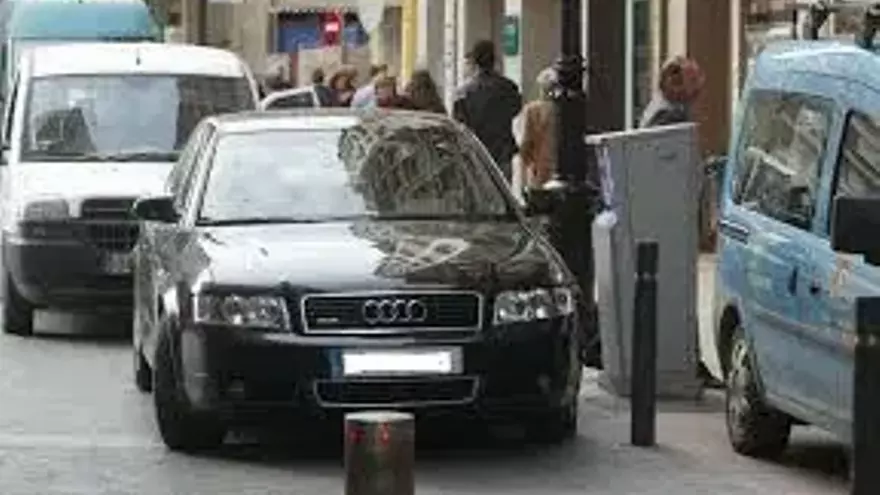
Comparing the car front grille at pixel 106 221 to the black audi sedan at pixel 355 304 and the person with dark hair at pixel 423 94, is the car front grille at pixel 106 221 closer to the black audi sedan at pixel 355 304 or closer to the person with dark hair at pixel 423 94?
the person with dark hair at pixel 423 94

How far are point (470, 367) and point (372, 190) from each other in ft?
5.30

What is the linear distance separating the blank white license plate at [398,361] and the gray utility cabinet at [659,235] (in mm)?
2424

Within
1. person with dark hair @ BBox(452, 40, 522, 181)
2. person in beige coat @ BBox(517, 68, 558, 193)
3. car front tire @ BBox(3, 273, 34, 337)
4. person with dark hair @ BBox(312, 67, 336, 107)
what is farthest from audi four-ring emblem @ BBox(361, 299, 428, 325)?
person with dark hair @ BBox(312, 67, 336, 107)

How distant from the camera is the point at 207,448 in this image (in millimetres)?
10430

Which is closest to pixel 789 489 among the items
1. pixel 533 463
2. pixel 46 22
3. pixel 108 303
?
pixel 533 463

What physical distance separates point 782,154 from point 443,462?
210 centimetres

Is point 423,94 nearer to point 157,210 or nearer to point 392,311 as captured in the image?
point 157,210

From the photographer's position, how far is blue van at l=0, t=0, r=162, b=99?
30325 mm

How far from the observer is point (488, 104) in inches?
694

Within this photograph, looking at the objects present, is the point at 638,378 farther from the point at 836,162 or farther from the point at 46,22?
the point at 46,22

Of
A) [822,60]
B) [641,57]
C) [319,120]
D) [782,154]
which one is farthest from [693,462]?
[641,57]

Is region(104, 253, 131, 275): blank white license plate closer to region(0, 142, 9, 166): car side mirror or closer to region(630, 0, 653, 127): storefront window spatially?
region(0, 142, 9, 166): car side mirror

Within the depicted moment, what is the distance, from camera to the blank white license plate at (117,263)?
15062mm

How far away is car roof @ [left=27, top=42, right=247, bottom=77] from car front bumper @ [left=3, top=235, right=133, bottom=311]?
6.18 ft
